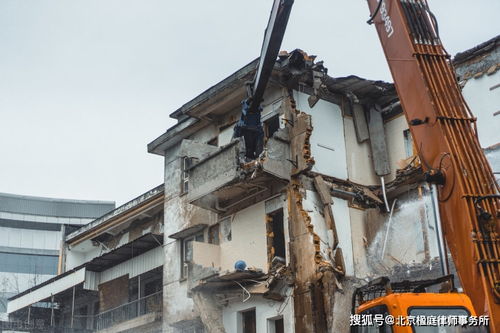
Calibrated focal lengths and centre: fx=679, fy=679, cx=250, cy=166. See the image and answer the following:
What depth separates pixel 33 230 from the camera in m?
61.4

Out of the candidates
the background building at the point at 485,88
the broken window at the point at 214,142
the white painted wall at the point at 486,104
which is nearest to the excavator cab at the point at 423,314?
the background building at the point at 485,88

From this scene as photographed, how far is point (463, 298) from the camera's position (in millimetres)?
10906

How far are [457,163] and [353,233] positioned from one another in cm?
1091

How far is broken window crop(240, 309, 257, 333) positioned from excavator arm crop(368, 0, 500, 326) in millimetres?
10998

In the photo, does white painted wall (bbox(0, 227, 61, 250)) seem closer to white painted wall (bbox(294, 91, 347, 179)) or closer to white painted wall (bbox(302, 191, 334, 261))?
white painted wall (bbox(294, 91, 347, 179))

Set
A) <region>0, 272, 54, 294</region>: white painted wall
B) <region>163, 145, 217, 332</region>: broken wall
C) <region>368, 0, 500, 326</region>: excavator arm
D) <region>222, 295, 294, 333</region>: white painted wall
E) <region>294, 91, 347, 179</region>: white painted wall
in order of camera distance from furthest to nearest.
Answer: <region>0, 272, 54, 294</region>: white painted wall
<region>163, 145, 217, 332</region>: broken wall
<region>294, 91, 347, 179</region>: white painted wall
<region>222, 295, 294, 333</region>: white painted wall
<region>368, 0, 500, 326</region>: excavator arm

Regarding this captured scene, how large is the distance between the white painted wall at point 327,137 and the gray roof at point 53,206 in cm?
4033

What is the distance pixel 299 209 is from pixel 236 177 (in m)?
2.30

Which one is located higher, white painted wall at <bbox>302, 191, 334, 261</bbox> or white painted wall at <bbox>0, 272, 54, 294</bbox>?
white painted wall at <bbox>0, 272, 54, 294</bbox>

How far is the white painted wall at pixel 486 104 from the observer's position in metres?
21.0

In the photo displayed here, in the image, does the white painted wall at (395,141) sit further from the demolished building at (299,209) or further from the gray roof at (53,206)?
the gray roof at (53,206)

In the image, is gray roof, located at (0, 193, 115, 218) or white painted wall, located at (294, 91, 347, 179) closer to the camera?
white painted wall, located at (294, 91, 347, 179)

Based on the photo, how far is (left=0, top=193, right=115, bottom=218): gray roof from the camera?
61.1 metres

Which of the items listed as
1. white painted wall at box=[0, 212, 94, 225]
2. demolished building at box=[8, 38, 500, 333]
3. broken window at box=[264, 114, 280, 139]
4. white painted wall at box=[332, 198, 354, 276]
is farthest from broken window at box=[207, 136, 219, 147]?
white painted wall at box=[0, 212, 94, 225]
